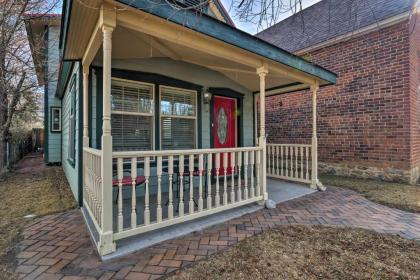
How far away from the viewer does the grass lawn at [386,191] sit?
4220mm

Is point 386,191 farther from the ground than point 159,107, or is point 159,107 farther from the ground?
point 159,107

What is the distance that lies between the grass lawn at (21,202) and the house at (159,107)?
470 millimetres

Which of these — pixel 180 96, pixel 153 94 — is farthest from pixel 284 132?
pixel 153 94

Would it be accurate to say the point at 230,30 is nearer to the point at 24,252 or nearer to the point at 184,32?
the point at 184,32

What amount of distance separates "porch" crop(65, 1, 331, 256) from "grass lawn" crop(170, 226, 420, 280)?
864 mm

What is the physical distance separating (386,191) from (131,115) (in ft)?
17.8

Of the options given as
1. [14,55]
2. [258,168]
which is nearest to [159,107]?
[258,168]

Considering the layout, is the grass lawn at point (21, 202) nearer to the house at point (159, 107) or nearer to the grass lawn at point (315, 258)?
the house at point (159, 107)

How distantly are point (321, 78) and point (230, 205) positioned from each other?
342 centimetres

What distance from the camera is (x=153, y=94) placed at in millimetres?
4566

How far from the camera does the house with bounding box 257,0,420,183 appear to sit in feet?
19.0

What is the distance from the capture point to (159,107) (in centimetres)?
465

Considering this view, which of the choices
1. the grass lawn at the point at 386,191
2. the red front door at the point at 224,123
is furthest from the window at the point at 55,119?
the grass lawn at the point at 386,191

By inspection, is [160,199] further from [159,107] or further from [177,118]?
[177,118]
